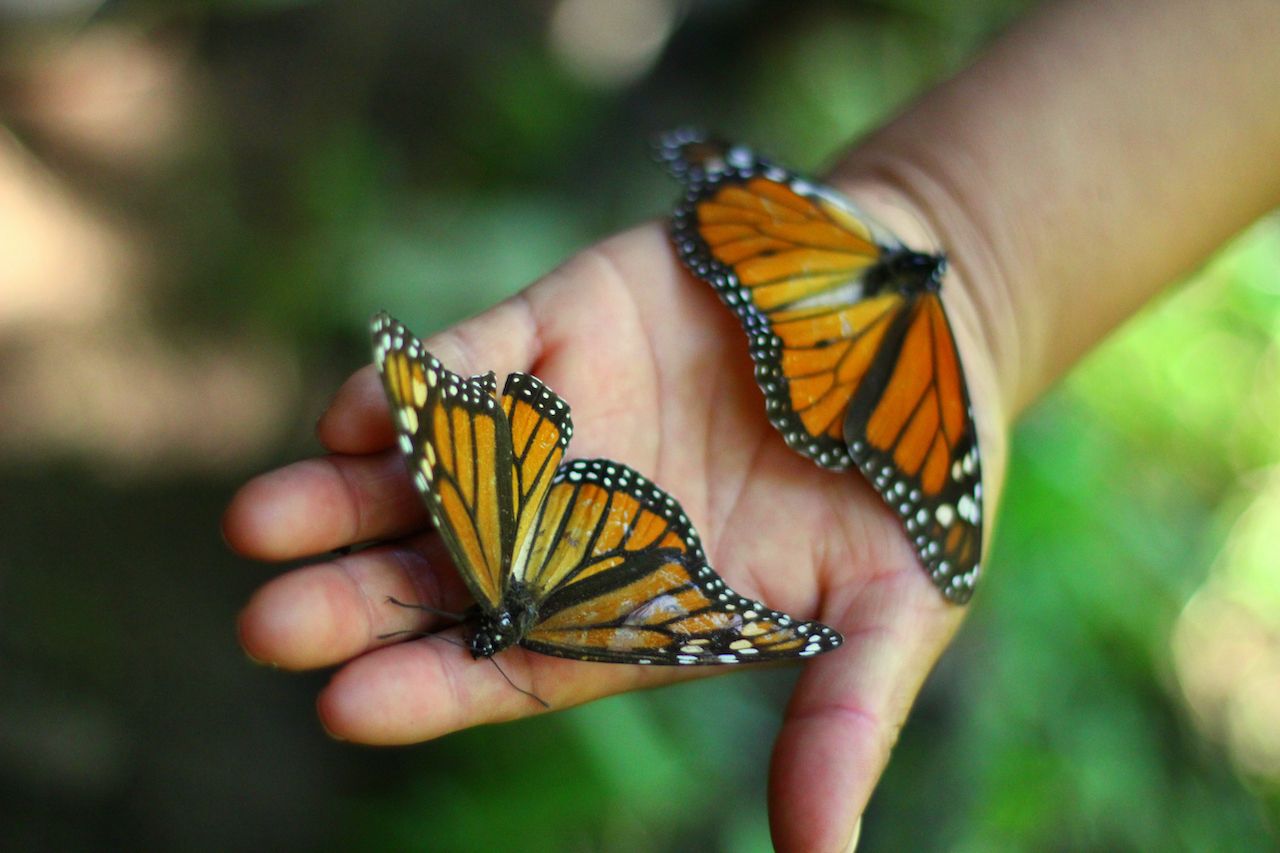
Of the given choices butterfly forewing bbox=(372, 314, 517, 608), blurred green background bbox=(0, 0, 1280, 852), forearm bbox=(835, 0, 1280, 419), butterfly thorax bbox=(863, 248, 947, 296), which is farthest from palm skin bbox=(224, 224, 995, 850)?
blurred green background bbox=(0, 0, 1280, 852)

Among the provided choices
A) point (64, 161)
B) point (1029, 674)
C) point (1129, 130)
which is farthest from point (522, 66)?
point (1029, 674)

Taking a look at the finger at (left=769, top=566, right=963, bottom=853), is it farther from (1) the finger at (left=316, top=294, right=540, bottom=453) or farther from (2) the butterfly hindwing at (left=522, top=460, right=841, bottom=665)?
(1) the finger at (left=316, top=294, right=540, bottom=453)

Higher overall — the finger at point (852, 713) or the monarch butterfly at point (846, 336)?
the monarch butterfly at point (846, 336)

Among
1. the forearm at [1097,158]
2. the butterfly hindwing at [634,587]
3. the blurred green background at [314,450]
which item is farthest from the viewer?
the blurred green background at [314,450]

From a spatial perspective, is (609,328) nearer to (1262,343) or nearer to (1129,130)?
(1129,130)

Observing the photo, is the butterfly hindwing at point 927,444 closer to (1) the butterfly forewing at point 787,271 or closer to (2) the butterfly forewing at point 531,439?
(1) the butterfly forewing at point 787,271

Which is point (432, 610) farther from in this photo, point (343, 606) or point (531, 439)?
point (531, 439)

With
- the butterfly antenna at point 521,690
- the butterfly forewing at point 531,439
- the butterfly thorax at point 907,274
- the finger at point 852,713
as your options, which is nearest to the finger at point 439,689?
the butterfly antenna at point 521,690
